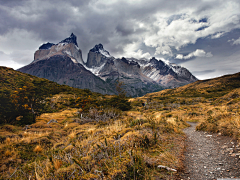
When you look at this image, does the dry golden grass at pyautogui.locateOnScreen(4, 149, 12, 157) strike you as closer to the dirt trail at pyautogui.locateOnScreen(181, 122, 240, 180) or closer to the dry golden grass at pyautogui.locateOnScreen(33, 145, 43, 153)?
the dry golden grass at pyautogui.locateOnScreen(33, 145, 43, 153)

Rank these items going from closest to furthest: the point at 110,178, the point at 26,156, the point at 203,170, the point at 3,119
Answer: the point at 110,178 → the point at 203,170 → the point at 26,156 → the point at 3,119

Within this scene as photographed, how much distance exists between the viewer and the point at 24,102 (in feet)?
52.5

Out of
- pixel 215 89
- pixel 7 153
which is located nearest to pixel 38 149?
pixel 7 153

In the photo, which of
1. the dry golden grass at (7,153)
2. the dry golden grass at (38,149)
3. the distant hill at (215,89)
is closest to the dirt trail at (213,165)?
the dry golden grass at (38,149)

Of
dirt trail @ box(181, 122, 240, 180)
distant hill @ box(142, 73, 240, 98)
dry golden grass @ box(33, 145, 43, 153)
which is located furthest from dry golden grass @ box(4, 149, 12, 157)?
distant hill @ box(142, 73, 240, 98)

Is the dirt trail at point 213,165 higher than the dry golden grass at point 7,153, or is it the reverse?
the dirt trail at point 213,165

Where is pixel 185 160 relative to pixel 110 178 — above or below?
below

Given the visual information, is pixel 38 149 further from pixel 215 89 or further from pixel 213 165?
pixel 215 89

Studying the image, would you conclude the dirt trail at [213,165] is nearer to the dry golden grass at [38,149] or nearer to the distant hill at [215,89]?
the dry golden grass at [38,149]

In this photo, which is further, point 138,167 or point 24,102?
point 24,102

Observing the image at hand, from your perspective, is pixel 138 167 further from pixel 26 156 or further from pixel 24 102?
pixel 24 102

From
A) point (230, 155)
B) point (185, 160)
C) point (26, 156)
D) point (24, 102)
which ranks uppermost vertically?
point (24, 102)

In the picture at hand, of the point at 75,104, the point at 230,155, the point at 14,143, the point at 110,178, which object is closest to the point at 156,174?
the point at 110,178

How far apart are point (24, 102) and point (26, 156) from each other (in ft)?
42.6
